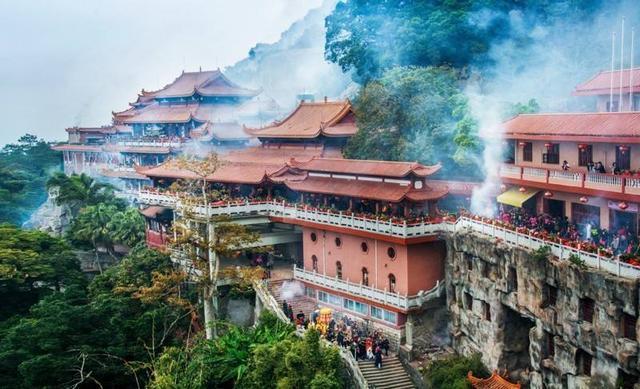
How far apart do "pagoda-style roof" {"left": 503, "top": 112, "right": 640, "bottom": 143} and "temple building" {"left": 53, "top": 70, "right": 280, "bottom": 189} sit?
2599 centimetres

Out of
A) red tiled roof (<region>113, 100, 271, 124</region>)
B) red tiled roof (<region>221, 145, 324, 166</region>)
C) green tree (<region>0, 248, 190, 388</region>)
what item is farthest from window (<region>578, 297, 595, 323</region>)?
red tiled roof (<region>113, 100, 271, 124</region>)

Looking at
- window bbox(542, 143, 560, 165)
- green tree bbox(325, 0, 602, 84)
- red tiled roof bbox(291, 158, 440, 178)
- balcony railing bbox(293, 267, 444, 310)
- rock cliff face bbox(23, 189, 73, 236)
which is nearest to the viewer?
window bbox(542, 143, 560, 165)

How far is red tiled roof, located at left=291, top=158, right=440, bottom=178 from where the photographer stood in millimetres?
36812

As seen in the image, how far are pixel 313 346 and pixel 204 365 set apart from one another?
580 cm

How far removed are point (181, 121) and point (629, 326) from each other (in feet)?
147

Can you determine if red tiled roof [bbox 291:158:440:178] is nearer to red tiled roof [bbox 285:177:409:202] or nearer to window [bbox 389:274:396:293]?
red tiled roof [bbox 285:177:409:202]

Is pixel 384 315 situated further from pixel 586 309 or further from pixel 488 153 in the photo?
pixel 586 309

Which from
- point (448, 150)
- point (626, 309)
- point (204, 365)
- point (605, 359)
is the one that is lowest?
point (204, 365)

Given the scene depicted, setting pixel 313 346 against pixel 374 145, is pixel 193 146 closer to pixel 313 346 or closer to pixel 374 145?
pixel 374 145

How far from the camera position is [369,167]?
3950cm

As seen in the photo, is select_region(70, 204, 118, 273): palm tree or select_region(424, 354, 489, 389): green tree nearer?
select_region(424, 354, 489, 389): green tree

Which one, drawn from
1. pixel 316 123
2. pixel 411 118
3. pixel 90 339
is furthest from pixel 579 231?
pixel 90 339

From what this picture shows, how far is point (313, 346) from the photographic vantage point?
3094 cm

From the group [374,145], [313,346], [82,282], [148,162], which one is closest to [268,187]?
[374,145]
